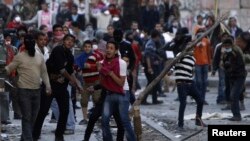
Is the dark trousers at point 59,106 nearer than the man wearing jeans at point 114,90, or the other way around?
the man wearing jeans at point 114,90

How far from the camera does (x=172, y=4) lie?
36469 millimetres

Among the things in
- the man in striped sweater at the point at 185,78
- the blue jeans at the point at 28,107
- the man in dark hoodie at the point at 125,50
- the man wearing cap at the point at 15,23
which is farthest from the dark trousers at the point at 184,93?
the man wearing cap at the point at 15,23

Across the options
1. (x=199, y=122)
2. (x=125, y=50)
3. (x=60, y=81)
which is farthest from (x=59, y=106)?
(x=199, y=122)

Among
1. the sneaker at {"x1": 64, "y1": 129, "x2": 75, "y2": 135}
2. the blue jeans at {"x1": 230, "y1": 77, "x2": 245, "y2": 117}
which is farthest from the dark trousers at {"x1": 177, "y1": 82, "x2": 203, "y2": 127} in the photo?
the sneaker at {"x1": 64, "y1": 129, "x2": 75, "y2": 135}

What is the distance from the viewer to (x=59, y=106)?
1852 cm

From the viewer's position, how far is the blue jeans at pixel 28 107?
1750 cm

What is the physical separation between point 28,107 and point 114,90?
138 centimetres

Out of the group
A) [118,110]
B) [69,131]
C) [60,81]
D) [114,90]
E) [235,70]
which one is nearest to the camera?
[114,90]

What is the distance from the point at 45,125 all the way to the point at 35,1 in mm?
15095

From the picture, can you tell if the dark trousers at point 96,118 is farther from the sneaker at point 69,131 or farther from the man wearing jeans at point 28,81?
the sneaker at point 69,131

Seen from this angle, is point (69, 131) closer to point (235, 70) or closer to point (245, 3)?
point (235, 70)

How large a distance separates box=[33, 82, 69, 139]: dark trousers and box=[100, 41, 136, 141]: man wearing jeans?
122 centimetres

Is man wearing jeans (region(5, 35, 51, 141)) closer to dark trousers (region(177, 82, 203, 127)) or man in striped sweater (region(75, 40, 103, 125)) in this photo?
man in striped sweater (region(75, 40, 103, 125))

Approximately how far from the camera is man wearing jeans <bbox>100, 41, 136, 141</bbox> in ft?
56.4
